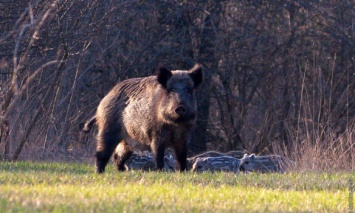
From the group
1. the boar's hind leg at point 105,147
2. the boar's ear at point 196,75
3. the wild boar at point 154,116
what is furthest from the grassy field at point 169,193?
the boar's ear at point 196,75

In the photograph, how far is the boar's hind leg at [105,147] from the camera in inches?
478

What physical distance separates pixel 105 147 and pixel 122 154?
67cm

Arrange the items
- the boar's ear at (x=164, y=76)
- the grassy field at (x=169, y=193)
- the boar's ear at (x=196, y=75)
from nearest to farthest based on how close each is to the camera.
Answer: the grassy field at (x=169, y=193), the boar's ear at (x=164, y=76), the boar's ear at (x=196, y=75)

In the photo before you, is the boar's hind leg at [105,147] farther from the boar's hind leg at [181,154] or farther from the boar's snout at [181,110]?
the boar's snout at [181,110]

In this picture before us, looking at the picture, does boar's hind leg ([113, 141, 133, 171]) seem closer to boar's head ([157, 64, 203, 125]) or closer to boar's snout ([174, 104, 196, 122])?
boar's head ([157, 64, 203, 125])

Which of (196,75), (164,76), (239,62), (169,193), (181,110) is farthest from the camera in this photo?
(239,62)

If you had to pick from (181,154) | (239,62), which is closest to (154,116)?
(181,154)

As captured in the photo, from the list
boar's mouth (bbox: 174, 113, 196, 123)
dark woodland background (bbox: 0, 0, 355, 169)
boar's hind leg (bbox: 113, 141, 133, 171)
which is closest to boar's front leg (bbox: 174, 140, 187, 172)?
boar's mouth (bbox: 174, 113, 196, 123)

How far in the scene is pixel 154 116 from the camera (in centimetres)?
1196

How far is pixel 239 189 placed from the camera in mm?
8219

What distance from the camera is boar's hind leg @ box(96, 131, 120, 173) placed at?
12133mm

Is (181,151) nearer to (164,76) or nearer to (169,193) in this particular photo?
(164,76)

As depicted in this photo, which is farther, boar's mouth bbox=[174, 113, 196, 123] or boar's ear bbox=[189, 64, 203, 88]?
boar's ear bbox=[189, 64, 203, 88]

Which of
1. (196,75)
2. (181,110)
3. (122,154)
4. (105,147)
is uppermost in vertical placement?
(196,75)
